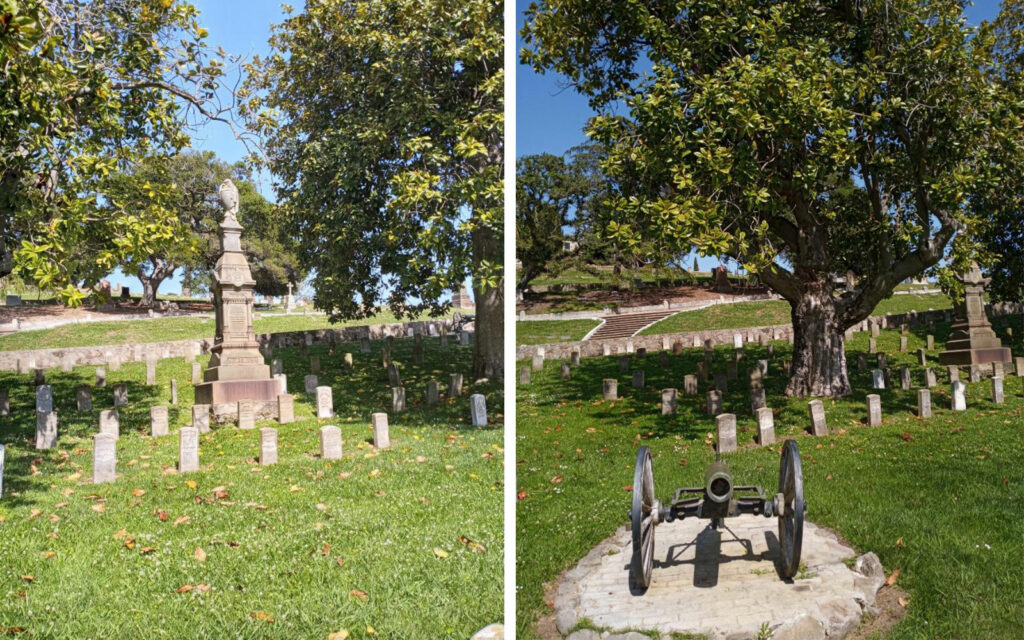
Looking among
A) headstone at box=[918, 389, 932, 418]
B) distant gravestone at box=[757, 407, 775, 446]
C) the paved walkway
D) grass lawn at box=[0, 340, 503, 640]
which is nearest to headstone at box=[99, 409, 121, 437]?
grass lawn at box=[0, 340, 503, 640]

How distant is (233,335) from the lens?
5539 millimetres

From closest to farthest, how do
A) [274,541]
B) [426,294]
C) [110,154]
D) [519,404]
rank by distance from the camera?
[274,541]
[519,404]
[110,154]
[426,294]

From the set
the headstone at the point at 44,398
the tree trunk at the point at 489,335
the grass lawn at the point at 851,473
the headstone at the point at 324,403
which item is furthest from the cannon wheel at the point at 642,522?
the tree trunk at the point at 489,335

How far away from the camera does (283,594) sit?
2838mm

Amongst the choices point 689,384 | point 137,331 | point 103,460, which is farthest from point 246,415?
point 689,384

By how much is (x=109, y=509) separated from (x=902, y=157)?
4.50 metres

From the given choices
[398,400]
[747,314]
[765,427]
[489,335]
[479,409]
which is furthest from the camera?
[489,335]

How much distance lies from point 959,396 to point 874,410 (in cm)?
44

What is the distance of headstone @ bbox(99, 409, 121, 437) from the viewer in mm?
4102

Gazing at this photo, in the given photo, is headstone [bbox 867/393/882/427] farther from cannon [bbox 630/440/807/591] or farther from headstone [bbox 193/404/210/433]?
headstone [bbox 193/404/210/433]

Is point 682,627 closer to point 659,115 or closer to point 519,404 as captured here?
point 519,404

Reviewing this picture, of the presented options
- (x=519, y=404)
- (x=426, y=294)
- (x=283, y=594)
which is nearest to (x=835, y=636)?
(x=519, y=404)

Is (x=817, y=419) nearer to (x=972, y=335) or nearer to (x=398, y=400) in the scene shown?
(x=972, y=335)

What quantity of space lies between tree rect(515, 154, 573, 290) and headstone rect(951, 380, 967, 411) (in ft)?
6.98
